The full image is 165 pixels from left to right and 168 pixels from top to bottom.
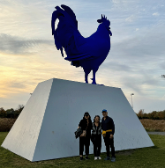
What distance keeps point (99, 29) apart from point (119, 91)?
2383 millimetres

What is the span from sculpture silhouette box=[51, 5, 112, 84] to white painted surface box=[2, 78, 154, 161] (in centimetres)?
87

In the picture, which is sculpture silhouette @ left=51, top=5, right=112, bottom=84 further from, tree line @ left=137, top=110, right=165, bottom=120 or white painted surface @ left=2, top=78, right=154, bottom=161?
tree line @ left=137, top=110, right=165, bottom=120

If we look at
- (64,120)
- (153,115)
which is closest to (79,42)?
(64,120)

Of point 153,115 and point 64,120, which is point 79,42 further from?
point 153,115

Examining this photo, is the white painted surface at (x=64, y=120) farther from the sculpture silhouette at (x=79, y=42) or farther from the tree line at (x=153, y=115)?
the tree line at (x=153, y=115)

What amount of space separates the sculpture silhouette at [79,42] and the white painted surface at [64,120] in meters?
0.87

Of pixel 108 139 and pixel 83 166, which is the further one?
pixel 108 139

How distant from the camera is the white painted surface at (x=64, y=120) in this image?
15.0 ft

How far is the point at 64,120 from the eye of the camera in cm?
507

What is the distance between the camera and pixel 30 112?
5.61 metres

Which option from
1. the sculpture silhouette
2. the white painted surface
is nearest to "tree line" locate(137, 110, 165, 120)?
the white painted surface

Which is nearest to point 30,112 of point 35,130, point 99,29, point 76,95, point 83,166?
point 35,130

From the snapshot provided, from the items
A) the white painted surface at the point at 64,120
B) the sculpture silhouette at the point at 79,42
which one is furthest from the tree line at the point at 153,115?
the sculpture silhouette at the point at 79,42

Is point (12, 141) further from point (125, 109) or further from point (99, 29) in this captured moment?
point (99, 29)
